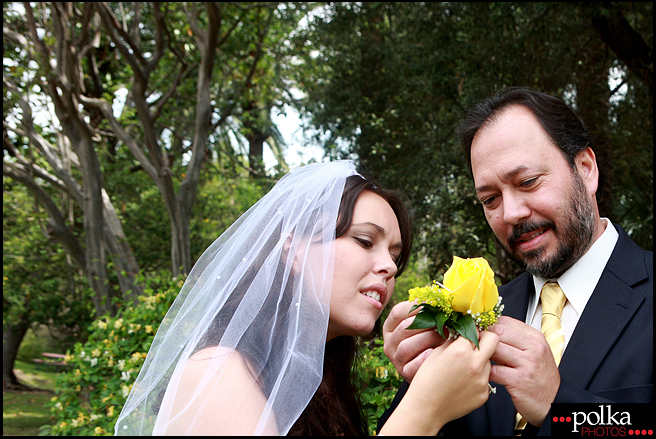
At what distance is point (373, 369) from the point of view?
Answer: 3.68 meters

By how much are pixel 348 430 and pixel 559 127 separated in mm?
1702

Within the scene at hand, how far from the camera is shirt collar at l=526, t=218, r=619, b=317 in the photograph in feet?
7.34

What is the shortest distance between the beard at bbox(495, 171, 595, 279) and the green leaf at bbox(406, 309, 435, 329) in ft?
2.52

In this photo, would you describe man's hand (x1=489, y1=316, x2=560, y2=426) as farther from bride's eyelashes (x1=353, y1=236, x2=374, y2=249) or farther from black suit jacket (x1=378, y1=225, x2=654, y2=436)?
bride's eyelashes (x1=353, y1=236, x2=374, y2=249)

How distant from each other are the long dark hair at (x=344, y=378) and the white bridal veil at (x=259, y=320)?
3.0 inches

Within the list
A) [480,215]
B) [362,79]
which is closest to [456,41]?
[362,79]

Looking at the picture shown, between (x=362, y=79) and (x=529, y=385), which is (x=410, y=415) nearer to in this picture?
(x=529, y=385)

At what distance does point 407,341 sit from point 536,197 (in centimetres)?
90

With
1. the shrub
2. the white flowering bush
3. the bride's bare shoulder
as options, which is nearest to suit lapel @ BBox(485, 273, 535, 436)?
the bride's bare shoulder

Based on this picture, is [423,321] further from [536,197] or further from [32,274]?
[32,274]

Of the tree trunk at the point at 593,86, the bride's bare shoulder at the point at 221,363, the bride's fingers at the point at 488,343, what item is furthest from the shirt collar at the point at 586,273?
the tree trunk at the point at 593,86

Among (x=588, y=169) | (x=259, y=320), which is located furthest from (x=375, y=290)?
(x=588, y=169)

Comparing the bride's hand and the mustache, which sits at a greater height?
the mustache

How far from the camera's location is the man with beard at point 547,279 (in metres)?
1.75
